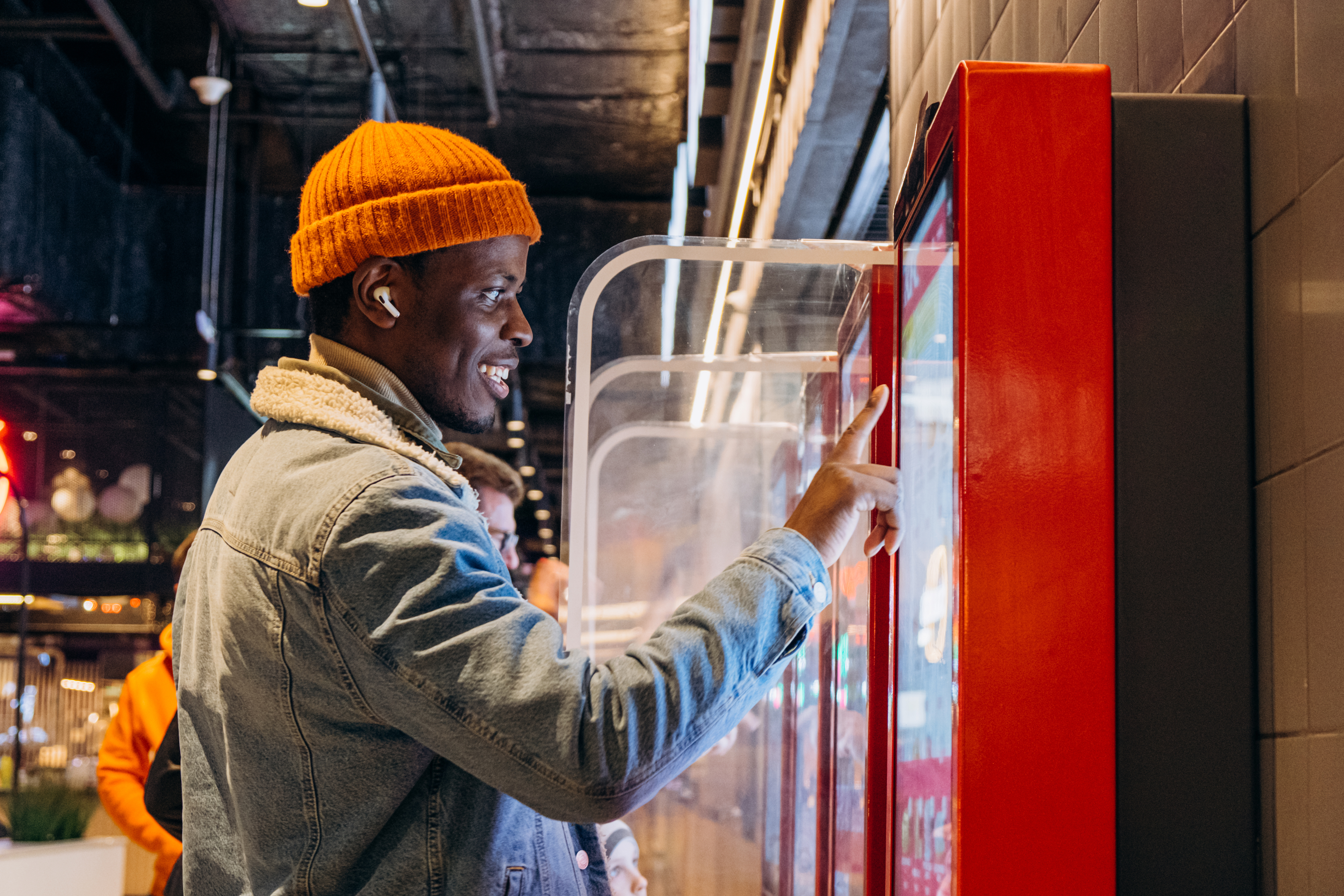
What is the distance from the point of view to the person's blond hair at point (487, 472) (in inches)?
126

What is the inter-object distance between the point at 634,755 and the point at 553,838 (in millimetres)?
252

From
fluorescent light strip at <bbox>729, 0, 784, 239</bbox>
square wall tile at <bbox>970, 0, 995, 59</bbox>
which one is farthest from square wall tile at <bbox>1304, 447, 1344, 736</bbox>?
fluorescent light strip at <bbox>729, 0, 784, 239</bbox>

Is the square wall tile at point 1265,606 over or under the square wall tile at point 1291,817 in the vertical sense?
over

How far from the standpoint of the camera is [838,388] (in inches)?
92.3

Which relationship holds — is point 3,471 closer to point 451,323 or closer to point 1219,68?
point 451,323

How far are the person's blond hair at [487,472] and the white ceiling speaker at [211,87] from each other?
11.3 feet

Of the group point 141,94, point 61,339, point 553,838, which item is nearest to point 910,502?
point 553,838

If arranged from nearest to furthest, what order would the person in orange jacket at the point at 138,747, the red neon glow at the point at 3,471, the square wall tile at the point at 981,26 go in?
the square wall tile at the point at 981,26 < the person in orange jacket at the point at 138,747 < the red neon glow at the point at 3,471

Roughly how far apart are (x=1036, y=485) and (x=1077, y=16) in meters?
0.81

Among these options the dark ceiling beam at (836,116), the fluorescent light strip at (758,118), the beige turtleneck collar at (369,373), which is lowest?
the beige turtleneck collar at (369,373)

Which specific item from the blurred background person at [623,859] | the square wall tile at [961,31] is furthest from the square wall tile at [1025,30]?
the blurred background person at [623,859]

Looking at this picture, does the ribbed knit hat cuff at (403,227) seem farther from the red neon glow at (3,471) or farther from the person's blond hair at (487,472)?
the red neon glow at (3,471)

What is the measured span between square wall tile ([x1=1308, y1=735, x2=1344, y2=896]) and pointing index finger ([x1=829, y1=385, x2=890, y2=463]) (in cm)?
51

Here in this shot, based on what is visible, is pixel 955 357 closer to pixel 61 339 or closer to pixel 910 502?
pixel 910 502
